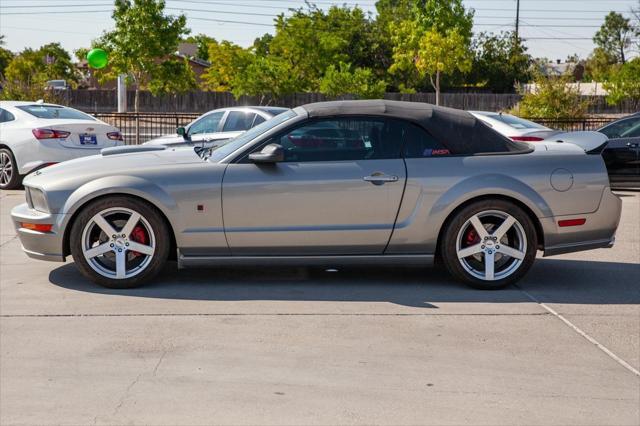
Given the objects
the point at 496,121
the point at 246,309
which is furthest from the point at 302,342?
the point at 496,121

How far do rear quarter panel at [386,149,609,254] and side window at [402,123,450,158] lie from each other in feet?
0.19

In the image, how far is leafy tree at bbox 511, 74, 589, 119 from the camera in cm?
2669

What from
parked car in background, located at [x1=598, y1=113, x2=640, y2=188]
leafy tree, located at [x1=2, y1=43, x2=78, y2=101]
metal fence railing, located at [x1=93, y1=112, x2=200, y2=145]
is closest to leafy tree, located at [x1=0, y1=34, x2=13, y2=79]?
leafy tree, located at [x1=2, y1=43, x2=78, y2=101]

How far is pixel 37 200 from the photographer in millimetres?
7168

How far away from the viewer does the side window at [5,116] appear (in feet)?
46.7

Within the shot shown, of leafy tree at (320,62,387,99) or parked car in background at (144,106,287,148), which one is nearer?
parked car in background at (144,106,287,148)

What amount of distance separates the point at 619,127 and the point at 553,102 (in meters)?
12.3

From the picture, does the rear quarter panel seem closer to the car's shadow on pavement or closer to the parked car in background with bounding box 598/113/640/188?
the car's shadow on pavement

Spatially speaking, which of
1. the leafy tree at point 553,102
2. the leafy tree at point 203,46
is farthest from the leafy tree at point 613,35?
the leafy tree at point 553,102

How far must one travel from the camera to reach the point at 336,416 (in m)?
4.41

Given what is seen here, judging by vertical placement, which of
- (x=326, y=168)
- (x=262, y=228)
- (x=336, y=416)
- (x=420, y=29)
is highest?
(x=420, y=29)

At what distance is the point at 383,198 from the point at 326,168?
1.64 feet

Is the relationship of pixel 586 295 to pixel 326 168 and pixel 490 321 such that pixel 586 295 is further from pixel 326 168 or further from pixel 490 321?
pixel 326 168

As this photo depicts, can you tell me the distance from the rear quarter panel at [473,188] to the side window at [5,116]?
9161mm
